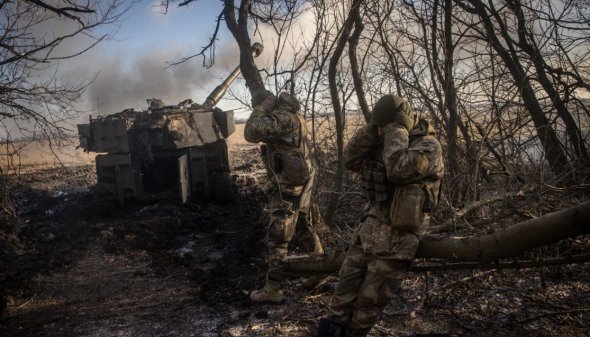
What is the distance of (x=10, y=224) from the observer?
290 inches

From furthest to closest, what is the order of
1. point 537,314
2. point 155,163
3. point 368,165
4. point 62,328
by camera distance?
1. point 155,163
2. point 62,328
3. point 537,314
4. point 368,165

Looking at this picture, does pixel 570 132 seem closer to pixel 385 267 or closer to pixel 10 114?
pixel 385 267

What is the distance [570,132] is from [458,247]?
351 cm

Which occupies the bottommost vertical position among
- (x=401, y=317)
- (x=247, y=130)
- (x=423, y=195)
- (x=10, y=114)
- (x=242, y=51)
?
(x=401, y=317)

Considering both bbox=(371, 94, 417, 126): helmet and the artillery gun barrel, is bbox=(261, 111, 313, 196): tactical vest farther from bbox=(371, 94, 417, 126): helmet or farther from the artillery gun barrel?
the artillery gun barrel

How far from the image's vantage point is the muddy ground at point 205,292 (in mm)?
3654

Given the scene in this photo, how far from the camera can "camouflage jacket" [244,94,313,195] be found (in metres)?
4.36

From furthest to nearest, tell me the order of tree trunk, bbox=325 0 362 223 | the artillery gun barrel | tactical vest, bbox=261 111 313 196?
the artillery gun barrel
tree trunk, bbox=325 0 362 223
tactical vest, bbox=261 111 313 196

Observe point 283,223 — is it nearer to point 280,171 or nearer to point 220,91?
point 280,171

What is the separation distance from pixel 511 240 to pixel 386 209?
755mm

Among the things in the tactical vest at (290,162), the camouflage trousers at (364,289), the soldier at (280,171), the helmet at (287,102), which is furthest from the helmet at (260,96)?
the camouflage trousers at (364,289)

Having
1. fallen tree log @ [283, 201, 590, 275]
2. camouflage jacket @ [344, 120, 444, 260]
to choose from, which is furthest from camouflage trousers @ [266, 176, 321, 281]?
camouflage jacket @ [344, 120, 444, 260]

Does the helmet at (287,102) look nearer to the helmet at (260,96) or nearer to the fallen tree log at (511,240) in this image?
the helmet at (260,96)

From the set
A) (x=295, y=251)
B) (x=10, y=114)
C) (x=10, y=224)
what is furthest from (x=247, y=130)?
A: (x=10, y=224)
